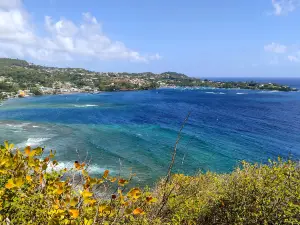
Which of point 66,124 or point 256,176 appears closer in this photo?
point 256,176

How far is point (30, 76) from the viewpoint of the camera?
155 m

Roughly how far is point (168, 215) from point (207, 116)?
197ft

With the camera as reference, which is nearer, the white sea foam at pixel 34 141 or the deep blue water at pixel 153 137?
the deep blue water at pixel 153 137

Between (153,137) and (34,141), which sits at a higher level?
(34,141)

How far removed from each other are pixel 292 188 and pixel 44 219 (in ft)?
26.8

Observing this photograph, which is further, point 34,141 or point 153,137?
point 153,137

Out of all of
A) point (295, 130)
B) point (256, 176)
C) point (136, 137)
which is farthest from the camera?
point (295, 130)

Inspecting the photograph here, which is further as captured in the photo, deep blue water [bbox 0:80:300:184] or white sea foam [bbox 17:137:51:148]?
white sea foam [bbox 17:137:51:148]

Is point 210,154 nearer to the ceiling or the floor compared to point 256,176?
nearer to the floor

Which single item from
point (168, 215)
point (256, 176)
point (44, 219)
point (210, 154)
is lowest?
point (210, 154)

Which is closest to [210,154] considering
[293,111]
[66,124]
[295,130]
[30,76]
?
[295,130]

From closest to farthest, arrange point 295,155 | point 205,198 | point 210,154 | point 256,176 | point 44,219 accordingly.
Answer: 1. point 44,219
2. point 256,176
3. point 205,198
4. point 295,155
5. point 210,154

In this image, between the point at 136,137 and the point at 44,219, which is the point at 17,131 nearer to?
the point at 136,137

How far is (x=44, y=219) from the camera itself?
346 cm
